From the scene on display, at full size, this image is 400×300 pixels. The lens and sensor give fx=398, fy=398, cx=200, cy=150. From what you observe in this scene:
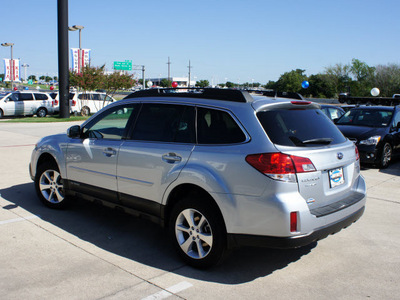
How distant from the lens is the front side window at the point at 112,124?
493 centimetres

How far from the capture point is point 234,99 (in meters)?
4.01

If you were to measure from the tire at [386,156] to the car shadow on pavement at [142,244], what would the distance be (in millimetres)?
5895

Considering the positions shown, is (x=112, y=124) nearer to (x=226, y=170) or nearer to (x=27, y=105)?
(x=226, y=170)

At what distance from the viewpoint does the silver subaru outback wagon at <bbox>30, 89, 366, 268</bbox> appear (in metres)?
3.51

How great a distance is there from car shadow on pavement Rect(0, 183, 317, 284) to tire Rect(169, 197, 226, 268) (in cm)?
15

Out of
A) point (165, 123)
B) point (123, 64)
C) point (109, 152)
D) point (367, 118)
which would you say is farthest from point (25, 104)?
point (123, 64)

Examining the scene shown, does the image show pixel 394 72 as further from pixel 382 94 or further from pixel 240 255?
pixel 240 255

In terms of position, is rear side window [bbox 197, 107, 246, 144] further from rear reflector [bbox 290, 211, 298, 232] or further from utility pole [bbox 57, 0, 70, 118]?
utility pole [bbox 57, 0, 70, 118]

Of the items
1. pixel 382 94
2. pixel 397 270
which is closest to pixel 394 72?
pixel 382 94

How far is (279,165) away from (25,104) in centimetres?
2514

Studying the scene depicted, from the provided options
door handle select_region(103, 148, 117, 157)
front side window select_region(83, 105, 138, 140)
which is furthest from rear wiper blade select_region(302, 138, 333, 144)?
door handle select_region(103, 148, 117, 157)

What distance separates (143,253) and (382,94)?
72755mm

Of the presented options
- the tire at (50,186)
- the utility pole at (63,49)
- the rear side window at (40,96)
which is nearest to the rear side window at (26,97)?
the rear side window at (40,96)

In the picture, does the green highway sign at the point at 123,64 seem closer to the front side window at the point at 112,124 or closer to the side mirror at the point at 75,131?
the side mirror at the point at 75,131
